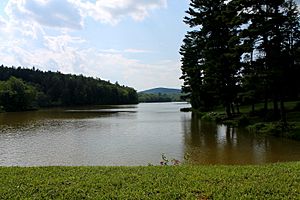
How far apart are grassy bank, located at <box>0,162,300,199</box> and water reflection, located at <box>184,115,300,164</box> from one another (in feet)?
18.2

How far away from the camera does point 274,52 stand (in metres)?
22.2

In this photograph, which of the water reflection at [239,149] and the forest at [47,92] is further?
the forest at [47,92]

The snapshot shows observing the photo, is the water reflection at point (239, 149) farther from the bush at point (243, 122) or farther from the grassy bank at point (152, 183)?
the grassy bank at point (152, 183)

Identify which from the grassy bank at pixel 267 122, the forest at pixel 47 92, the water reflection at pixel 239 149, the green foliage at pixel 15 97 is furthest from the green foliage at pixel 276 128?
the forest at pixel 47 92

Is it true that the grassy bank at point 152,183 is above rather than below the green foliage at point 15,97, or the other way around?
below

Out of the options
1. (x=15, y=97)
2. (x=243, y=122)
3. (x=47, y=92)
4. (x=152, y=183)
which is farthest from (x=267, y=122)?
(x=47, y=92)

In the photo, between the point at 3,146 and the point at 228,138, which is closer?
the point at 3,146

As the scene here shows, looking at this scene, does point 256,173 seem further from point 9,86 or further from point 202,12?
point 9,86

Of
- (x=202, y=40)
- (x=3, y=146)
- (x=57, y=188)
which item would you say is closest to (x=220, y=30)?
(x=202, y=40)

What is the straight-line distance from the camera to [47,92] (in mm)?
119625

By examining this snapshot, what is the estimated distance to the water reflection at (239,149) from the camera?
1462 centimetres

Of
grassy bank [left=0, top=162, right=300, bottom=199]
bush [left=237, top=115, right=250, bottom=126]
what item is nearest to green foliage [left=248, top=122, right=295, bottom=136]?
bush [left=237, top=115, right=250, bottom=126]

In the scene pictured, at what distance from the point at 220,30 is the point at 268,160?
19.4 m

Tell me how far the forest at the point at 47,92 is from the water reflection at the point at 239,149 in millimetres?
69227
